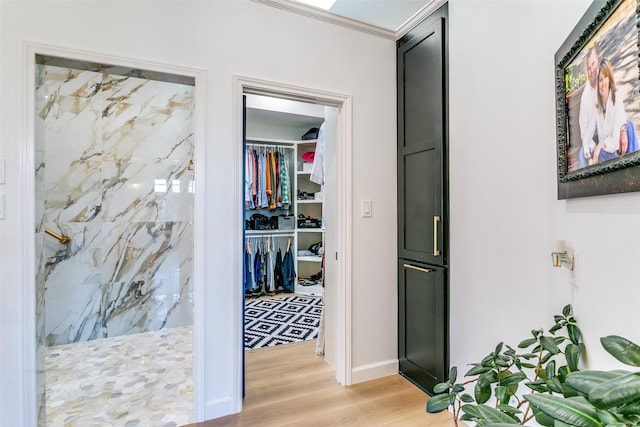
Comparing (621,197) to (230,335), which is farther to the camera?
(230,335)

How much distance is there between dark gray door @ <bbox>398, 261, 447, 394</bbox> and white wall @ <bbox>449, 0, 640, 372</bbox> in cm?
11

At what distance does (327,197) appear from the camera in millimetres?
2617

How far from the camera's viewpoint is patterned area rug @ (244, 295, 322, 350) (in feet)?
10.1

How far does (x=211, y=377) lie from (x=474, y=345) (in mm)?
1579

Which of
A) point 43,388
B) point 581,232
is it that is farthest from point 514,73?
point 43,388

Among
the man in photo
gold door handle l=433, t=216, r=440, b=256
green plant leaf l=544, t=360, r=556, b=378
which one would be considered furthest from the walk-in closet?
the man in photo

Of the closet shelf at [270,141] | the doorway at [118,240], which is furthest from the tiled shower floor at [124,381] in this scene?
the closet shelf at [270,141]

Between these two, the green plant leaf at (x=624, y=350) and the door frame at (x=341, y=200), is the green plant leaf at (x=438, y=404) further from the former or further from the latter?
the door frame at (x=341, y=200)

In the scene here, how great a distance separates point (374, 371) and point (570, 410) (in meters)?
2.01

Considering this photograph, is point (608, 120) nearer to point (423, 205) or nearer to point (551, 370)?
point (551, 370)

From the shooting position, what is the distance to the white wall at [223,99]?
1528 mm

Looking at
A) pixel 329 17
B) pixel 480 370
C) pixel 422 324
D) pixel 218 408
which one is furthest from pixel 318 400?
pixel 329 17

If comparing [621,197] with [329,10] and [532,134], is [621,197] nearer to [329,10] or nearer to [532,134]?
[532,134]

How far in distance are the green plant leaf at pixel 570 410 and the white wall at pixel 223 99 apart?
1.69m
